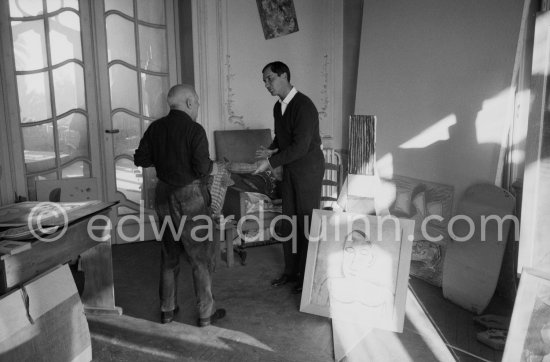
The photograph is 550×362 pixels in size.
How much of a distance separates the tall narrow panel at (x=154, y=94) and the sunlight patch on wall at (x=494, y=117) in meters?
2.98

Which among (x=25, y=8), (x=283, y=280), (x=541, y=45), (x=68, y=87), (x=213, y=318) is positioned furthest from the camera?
(x=68, y=87)

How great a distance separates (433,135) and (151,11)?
9.60ft

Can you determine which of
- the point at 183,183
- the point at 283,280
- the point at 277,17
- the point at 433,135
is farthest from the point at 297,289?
the point at 277,17

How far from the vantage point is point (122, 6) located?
451cm

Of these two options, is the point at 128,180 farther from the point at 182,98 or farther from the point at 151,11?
the point at 182,98

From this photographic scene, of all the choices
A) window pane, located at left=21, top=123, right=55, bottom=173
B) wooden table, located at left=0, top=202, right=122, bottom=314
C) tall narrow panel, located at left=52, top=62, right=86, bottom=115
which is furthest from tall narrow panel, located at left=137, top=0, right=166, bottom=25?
wooden table, located at left=0, top=202, right=122, bottom=314

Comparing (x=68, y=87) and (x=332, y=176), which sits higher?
(x=68, y=87)

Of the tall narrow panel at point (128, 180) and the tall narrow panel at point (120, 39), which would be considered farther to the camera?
the tall narrow panel at point (128, 180)

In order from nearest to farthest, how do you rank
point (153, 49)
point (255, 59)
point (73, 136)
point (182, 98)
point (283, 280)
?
1. point (182, 98)
2. point (283, 280)
3. point (73, 136)
4. point (153, 49)
5. point (255, 59)

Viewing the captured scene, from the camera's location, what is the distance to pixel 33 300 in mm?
2258

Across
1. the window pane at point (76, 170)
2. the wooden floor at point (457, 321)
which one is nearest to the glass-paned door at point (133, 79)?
the window pane at point (76, 170)

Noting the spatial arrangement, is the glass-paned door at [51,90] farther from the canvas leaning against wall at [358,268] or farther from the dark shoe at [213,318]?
the canvas leaning against wall at [358,268]

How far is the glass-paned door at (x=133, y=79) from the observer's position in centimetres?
454

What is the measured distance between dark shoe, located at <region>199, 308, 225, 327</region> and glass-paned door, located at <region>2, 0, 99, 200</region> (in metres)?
2.06
